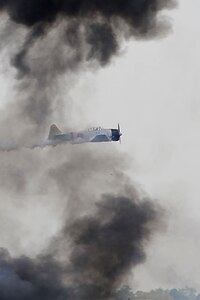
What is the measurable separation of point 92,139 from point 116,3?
913 inches

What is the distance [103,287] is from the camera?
150 m

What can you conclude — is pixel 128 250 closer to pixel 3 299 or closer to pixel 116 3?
pixel 3 299

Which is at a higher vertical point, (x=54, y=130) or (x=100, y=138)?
(x=100, y=138)

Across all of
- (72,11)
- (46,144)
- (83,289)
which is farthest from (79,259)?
(72,11)

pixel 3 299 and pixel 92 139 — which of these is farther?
pixel 92 139

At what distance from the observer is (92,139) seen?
521 ft

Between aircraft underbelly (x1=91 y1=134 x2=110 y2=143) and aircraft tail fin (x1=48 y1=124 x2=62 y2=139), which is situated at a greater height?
aircraft underbelly (x1=91 y1=134 x2=110 y2=143)

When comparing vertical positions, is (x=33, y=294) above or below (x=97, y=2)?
below

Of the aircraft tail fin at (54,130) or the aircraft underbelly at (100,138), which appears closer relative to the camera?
the aircraft tail fin at (54,130)

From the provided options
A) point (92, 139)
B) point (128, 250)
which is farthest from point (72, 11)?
point (128, 250)

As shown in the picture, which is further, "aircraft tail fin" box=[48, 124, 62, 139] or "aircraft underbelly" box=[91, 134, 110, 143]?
"aircraft underbelly" box=[91, 134, 110, 143]

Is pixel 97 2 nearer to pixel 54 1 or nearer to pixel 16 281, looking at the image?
pixel 54 1

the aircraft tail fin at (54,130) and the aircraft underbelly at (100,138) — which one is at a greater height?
the aircraft underbelly at (100,138)

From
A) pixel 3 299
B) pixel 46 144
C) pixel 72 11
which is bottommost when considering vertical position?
pixel 3 299
